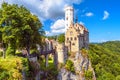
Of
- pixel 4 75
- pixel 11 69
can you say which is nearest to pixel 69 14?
pixel 11 69

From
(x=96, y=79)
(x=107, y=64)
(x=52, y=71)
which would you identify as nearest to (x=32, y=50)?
(x=52, y=71)

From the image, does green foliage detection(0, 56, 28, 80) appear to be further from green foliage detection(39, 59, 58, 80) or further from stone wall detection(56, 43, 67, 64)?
stone wall detection(56, 43, 67, 64)

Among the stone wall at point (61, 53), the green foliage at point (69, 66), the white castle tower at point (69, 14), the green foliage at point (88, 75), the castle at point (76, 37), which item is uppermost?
the white castle tower at point (69, 14)

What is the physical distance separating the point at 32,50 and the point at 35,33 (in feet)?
26.2

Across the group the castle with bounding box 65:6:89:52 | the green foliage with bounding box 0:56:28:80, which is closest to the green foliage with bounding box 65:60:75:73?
the castle with bounding box 65:6:89:52

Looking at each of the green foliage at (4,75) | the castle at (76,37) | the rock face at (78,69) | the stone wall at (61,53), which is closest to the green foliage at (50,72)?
the rock face at (78,69)

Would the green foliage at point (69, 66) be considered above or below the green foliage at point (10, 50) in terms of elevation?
below

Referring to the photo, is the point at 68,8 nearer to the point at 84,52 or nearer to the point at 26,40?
the point at 84,52

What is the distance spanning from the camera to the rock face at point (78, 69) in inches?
2421

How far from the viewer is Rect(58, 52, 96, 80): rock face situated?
61497 mm

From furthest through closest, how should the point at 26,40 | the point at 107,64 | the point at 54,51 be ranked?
the point at 107,64 < the point at 54,51 < the point at 26,40

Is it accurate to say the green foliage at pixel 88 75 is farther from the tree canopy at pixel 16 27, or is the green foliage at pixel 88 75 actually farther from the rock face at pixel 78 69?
the tree canopy at pixel 16 27

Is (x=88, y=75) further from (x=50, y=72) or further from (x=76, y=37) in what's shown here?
(x=50, y=72)

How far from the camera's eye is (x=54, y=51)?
6359 centimetres
